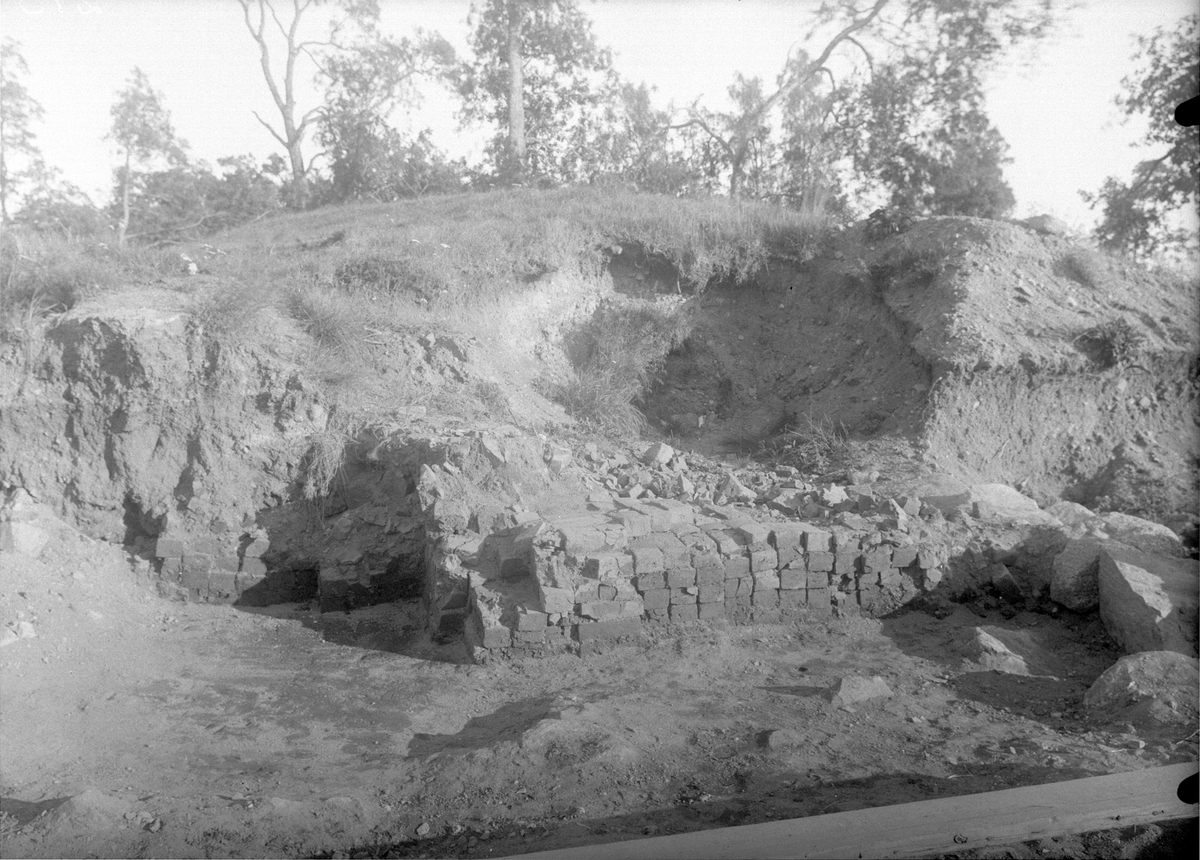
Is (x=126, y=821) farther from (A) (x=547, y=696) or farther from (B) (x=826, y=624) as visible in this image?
(B) (x=826, y=624)

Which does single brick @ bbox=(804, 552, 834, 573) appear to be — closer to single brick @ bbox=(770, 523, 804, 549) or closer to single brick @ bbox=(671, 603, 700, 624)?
single brick @ bbox=(770, 523, 804, 549)

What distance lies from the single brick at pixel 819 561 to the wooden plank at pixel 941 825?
2721 mm

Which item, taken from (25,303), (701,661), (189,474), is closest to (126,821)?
(701,661)

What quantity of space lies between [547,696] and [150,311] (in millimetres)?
4918

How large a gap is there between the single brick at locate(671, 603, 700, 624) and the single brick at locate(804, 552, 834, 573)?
905 millimetres

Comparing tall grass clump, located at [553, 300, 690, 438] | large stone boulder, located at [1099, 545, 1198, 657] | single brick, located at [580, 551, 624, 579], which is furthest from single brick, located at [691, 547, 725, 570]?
tall grass clump, located at [553, 300, 690, 438]

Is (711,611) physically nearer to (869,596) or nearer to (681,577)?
(681,577)

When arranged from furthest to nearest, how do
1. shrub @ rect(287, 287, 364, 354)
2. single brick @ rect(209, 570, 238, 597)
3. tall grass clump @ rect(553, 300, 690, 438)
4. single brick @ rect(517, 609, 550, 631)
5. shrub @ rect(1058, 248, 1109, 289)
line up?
shrub @ rect(1058, 248, 1109, 289), tall grass clump @ rect(553, 300, 690, 438), shrub @ rect(287, 287, 364, 354), single brick @ rect(209, 570, 238, 597), single brick @ rect(517, 609, 550, 631)

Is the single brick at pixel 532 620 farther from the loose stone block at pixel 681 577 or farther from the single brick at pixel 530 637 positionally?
the loose stone block at pixel 681 577

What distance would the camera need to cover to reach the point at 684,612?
5734 millimetres

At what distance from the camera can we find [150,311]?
7.02 meters

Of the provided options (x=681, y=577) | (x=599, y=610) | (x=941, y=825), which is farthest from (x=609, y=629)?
(x=941, y=825)

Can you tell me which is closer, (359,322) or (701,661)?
(701,661)

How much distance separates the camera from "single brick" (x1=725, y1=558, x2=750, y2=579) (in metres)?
5.80
